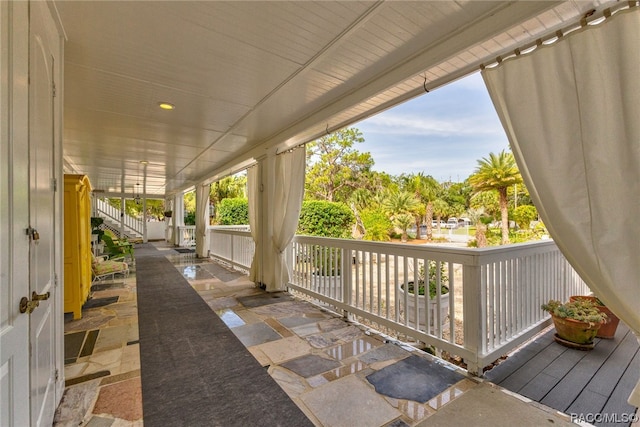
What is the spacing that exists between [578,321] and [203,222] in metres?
8.10

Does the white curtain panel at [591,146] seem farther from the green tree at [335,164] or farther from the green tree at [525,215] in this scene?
the green tree at [525,215]

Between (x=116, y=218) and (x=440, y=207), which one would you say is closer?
(x=116, y=218)

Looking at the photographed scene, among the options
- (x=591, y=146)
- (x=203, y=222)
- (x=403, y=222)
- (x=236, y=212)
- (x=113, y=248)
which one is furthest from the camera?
(x=236, y=212)

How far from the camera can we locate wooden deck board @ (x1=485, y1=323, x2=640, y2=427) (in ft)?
6.07

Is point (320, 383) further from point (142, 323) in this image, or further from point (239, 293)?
point (239, 293)

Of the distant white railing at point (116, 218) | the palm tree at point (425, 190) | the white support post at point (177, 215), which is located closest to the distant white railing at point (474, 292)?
the white support post at point (177, 215)

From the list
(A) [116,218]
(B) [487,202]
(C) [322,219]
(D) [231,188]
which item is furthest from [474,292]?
(D) [231,188]

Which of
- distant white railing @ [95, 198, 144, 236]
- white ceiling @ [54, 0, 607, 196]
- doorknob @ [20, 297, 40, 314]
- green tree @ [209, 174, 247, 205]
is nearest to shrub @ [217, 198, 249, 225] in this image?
green tree @ [209, 174, 247, 205]

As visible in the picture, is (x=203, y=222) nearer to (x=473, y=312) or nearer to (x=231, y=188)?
(x=473, y=312)

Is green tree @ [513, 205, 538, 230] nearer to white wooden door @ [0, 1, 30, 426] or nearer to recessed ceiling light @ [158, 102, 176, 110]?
recessed ceiling light @ [158, 102, 176, 110]

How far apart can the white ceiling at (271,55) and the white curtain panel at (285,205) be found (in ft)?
1.35

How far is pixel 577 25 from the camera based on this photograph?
4.99 feet

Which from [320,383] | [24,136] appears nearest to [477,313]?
[320,383]

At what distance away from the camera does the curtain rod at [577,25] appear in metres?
1.37
